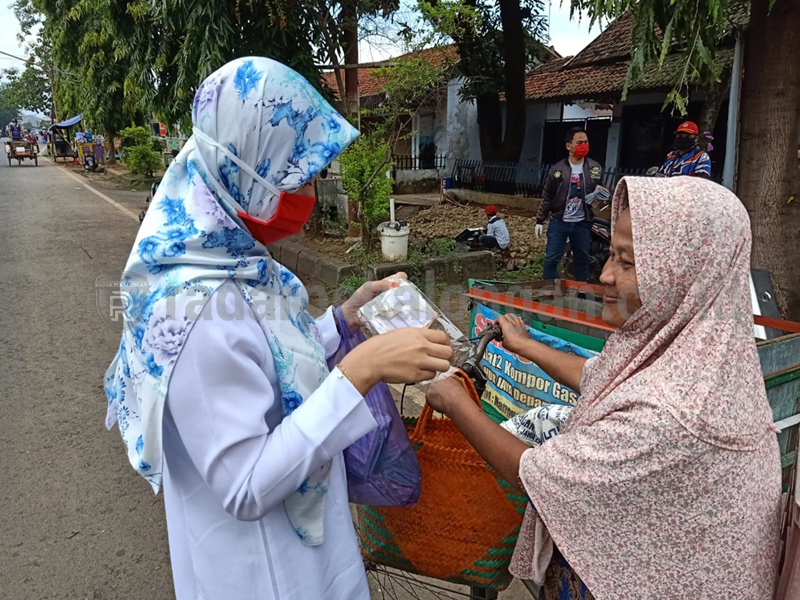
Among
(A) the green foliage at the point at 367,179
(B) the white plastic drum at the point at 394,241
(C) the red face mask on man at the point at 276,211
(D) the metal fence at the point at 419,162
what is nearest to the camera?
(C) the red face mask on man at the point at 276,211

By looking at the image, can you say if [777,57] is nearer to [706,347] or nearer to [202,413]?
[706,347]

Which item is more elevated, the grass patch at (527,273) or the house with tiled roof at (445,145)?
the house with tiled roof at (445,145)

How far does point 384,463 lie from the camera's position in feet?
4.38

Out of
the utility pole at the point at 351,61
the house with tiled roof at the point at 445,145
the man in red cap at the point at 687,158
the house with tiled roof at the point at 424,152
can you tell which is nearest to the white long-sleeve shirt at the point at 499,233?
the utility pole at the point at 351,61

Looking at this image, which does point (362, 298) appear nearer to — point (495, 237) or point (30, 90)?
point (495, 237)

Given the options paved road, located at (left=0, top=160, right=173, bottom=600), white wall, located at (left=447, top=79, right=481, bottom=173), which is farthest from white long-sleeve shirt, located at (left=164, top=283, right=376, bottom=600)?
white wall, located at (left=447, top=79, right=481, bottom=173)

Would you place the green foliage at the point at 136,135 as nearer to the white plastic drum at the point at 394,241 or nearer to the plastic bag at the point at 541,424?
the white plastic drum at the point at 394,241

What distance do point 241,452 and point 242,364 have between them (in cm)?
14

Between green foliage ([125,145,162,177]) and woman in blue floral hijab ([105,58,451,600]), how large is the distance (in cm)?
1805

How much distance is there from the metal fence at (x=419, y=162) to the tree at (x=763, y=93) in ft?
41.2

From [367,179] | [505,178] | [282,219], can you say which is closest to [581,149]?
[367,179]

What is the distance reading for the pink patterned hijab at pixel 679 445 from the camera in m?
0.99

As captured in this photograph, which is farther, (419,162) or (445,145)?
(419,162)

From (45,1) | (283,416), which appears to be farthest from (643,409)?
(45,1)
